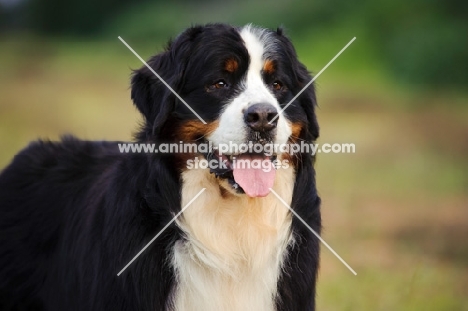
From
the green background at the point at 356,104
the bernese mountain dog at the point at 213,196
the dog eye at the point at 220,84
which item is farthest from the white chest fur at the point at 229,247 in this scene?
the green background at the point at 356,104

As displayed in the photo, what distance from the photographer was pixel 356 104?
16.7 m

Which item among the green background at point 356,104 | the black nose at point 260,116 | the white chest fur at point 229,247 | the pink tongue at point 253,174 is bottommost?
the white chest fur at point 229,247

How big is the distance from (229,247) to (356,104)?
40.0ft

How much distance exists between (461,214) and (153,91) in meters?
5.84

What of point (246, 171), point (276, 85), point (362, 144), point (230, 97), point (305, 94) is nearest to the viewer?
point (246, 171)

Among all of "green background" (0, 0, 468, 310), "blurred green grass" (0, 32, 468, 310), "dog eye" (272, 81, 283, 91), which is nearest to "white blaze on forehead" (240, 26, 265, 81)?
"dog eye" (272, 81, 283, 91)

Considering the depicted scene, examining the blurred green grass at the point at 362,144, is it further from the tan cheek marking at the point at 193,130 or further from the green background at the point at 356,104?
the tan cheek marking at the point at 193,130

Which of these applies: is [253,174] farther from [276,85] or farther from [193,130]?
[276,85]

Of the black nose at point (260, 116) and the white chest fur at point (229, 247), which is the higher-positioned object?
the black nose at point (260, 116)

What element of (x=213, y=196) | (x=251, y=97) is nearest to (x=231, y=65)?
(x=251, y=97)

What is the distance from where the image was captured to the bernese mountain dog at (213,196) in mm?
4742

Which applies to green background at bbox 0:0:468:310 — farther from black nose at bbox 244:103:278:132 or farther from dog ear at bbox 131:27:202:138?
black nose at bbox 244:103:278:132

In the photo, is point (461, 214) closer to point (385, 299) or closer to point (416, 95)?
point (385, 299)

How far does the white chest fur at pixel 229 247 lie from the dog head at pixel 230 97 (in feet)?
0.56
